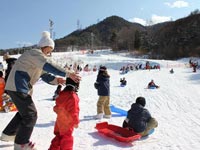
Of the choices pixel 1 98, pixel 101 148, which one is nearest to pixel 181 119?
pixel 101 148

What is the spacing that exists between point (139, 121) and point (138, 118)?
7cm

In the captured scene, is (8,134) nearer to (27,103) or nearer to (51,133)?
(27,103)

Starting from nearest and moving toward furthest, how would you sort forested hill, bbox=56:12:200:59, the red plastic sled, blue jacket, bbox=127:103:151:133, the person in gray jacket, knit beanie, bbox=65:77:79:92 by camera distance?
the person in gray jacket, knit beanie, bbox=65:77:79:92, the red plastic sled, blue jacket, bbox=127:103:151:133, forested hill, bbox=56:12:200:59

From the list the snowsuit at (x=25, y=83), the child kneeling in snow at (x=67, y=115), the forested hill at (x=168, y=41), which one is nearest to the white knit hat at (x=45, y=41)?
the snowsuit at (x=25, y=83)

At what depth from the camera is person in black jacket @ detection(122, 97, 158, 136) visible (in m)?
6.58

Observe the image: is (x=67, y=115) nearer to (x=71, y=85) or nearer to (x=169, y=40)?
(x=71, y=85)

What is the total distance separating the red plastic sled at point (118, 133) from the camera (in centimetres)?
610

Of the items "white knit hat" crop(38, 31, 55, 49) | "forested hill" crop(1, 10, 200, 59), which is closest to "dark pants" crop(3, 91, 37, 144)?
"white knit hat" crop(38, 31, 55, 49)

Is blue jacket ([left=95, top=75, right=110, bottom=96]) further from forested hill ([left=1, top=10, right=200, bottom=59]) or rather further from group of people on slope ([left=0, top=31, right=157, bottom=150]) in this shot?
forested hill ([left=1, top=10, right=200, bottom=59])

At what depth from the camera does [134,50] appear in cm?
8931

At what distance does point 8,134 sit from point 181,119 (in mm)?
5929

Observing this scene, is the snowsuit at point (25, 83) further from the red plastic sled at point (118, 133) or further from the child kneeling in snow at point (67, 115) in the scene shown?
the red plastic sled at point (118, 133)

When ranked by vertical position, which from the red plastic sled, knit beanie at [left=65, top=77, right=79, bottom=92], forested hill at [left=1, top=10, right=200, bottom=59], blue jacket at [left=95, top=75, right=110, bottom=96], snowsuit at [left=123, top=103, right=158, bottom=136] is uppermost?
forested hill at [left=1, top=10, right=200, bottom=59]

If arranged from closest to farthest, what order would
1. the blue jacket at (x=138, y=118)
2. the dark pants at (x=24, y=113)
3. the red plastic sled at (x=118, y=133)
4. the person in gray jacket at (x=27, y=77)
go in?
1. the person in gray jacket at (x=27, y=77)
2. the dark pants at (x=24, y=113)
3. the red plastic sled at (x=118, y=133)
4. the blue jacket at (x=138, y=118)
